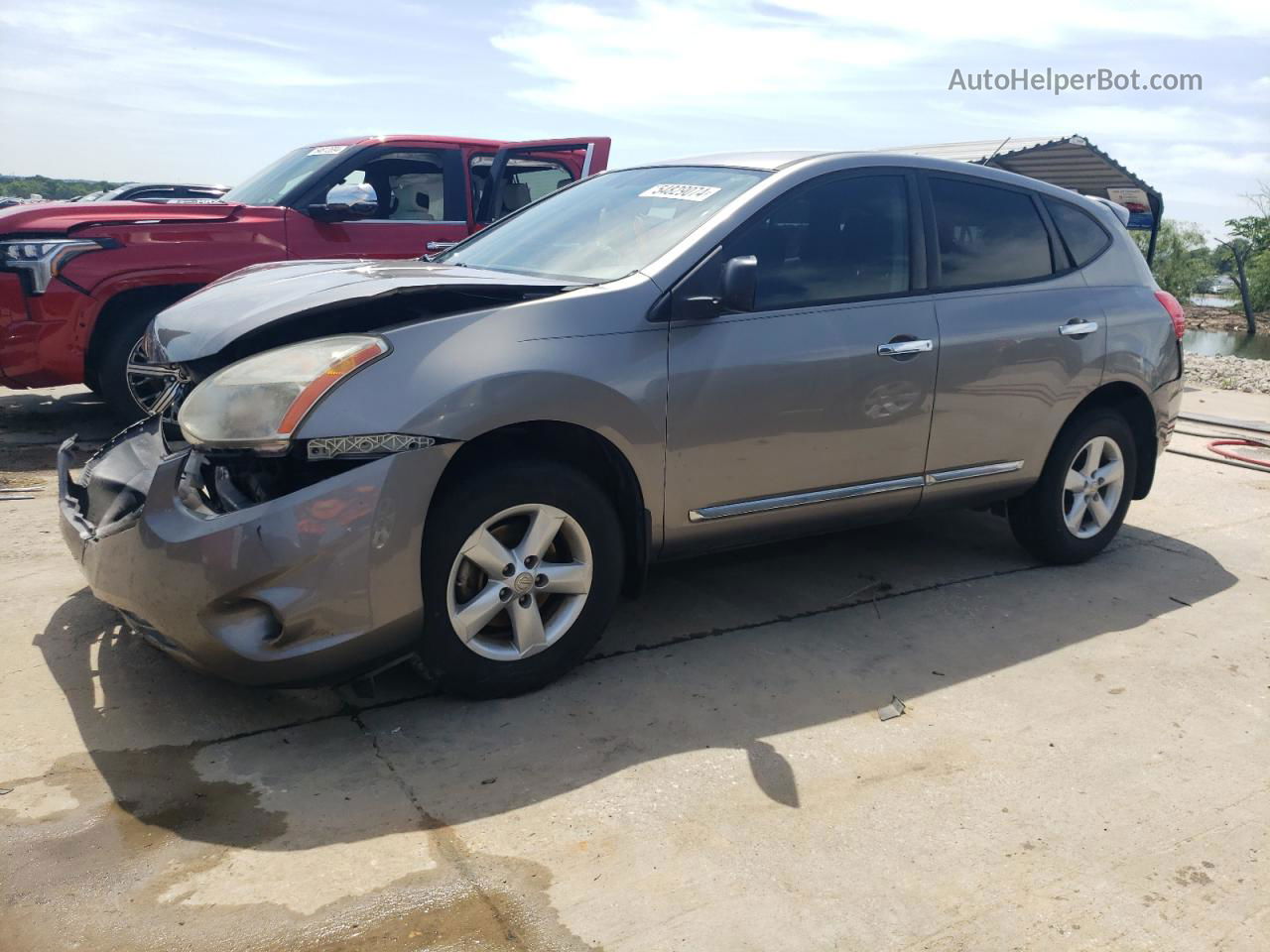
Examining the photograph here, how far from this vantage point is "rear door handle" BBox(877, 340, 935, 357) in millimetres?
3932

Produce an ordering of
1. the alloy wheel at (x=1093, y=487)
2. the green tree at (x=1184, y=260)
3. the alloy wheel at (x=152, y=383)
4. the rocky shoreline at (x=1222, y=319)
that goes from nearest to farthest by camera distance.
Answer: the alloy wheel at (x=152, y=383) < the alloy wheel at (x=1093, y=487) < the rocky shoreline at (x=1222, y=319) < the green tree at (x=1184, y=260)

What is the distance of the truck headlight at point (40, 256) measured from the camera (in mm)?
5977

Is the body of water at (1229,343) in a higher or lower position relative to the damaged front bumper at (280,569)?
lower

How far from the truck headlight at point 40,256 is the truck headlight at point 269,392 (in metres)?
3.72

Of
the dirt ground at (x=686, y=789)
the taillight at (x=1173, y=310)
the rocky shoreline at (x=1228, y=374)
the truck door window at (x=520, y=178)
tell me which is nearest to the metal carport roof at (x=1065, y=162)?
the rocky shoreline at (x=1228, y=374)

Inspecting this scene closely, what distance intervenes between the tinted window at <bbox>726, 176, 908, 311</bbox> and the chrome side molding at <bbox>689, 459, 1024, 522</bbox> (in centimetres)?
67

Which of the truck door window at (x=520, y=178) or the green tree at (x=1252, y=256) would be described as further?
the green tree at (x=1252, y=256)

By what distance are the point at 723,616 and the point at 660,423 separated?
3.37 feet

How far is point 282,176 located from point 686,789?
5905mm

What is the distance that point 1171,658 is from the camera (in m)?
3.96

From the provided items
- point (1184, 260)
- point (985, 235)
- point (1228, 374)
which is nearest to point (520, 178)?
point (985, 235)

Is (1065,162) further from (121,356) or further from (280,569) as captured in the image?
(280,569)

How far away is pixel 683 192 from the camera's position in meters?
3.99

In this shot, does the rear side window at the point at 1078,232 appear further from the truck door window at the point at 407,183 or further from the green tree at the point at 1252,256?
the green tree at the point at 1252,256
